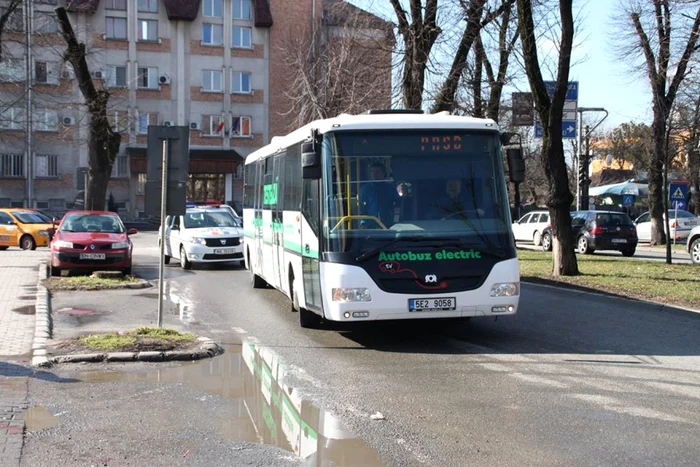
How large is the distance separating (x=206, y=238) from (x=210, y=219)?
154cm

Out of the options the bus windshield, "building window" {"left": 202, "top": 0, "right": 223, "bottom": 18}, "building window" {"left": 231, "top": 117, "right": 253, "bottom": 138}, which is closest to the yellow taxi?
the bus windshield

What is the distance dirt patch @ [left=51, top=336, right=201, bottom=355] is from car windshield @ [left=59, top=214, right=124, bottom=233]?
10.4 meters

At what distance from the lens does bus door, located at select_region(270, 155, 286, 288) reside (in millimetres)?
13516

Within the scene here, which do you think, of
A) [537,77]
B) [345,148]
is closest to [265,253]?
[345,148]

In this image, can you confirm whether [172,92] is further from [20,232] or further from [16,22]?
[20,232]

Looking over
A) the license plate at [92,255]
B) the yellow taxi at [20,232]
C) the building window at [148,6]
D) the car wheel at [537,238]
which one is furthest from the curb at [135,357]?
the building window at [148,6]

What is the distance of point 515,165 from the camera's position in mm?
10477

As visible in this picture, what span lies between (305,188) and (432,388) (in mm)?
4172

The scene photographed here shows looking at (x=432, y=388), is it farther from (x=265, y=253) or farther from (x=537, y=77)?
(x=537, y=77)

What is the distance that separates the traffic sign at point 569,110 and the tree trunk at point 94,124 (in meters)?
13.2

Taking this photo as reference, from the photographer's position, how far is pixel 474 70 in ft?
82.7

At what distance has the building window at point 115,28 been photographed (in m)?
56.8

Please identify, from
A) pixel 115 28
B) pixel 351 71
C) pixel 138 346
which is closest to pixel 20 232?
pixel 351 71

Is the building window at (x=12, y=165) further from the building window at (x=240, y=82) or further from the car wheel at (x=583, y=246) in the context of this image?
the car wheel at (x=583, y=246)
